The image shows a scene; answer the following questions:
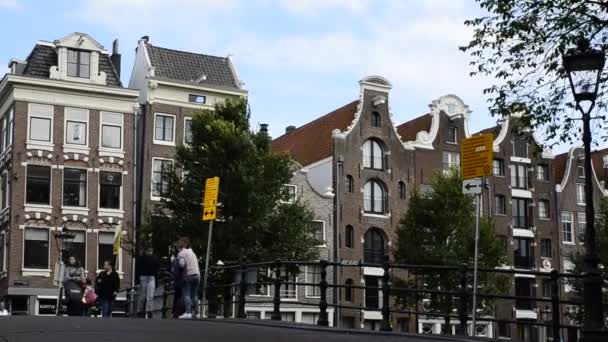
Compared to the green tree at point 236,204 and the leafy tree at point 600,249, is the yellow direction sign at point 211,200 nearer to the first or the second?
the green tree at point 236,204

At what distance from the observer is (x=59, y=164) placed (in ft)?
159

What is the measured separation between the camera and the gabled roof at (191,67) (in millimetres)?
52312

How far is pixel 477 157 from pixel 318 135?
3970cm

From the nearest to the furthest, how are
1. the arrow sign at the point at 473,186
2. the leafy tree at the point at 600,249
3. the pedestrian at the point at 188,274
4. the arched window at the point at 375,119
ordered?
1. the arrow sign at the point at 473,186
2. the pedestrian at the point at 188,274
3. the leafy tree at the point at 600,249
4. the arched window at the point at 375,119

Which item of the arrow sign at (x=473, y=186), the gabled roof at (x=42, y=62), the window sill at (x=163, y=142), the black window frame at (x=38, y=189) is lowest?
the arrow sign at (x=473, y=186)

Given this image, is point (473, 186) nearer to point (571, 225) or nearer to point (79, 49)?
point (79, 49)

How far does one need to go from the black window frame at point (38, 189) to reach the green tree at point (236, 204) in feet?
32.0

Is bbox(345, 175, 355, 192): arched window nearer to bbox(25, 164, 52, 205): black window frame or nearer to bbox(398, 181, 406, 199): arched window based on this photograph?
bbox(398, 181, 406, 199): arched window

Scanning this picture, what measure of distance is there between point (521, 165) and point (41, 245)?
95.7 feet

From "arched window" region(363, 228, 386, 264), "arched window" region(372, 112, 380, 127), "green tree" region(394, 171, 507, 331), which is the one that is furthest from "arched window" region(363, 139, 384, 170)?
"green tree" region(394, 171, 507, 331)

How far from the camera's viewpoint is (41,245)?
4738 centimetres

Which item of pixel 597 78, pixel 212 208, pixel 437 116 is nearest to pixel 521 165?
pixel 437 116

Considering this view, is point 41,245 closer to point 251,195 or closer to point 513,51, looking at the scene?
point 251,195

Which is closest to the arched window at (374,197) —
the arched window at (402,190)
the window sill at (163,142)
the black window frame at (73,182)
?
the arched window at (402,190)
